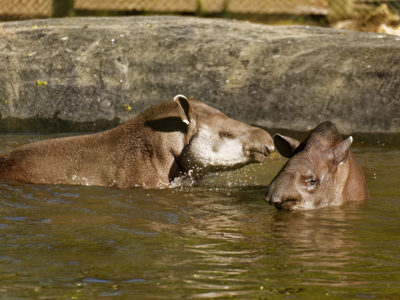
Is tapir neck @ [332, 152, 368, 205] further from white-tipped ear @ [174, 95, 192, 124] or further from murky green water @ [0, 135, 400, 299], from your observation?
white-tipped ear @ [174, 95, 192, 124]

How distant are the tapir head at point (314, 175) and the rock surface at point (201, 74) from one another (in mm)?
3246

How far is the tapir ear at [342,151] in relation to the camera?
7.93 m

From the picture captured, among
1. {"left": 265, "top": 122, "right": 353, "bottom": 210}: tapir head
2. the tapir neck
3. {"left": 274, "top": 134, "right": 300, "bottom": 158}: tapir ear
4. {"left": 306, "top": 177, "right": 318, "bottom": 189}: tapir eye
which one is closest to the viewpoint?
{"left": 265, "top": 122, "right": 353, "bottom": 210}: tapir head

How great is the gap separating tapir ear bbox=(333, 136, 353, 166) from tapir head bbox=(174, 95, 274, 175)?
786mm

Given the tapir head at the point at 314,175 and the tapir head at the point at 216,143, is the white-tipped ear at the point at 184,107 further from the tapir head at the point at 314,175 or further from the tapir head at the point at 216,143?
the tapir head at the point at 314,175

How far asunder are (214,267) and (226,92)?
6.29 meters

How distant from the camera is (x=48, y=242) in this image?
6.54 meters

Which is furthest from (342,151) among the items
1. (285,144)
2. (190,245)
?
(190,245)

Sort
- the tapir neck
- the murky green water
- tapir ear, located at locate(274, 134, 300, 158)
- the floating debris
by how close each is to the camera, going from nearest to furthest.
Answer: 1. the murky green water
2. the tapir neck
3. tapir ear, located at locate(274, 134, 300, 158)
4. the floating debris

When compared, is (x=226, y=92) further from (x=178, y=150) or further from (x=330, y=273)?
(x=330, y=273)

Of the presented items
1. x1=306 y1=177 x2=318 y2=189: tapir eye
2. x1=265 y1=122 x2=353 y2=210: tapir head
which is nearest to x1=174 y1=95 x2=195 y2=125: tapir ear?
x1=265 y1=122 x2=353 y2=210: tapir head

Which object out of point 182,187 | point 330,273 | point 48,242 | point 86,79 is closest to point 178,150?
point 182,187

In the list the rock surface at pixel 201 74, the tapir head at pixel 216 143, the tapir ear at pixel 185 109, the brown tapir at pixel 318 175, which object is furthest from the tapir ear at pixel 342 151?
the rock surface at pixel 201 74

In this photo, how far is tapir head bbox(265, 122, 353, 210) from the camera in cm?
760
